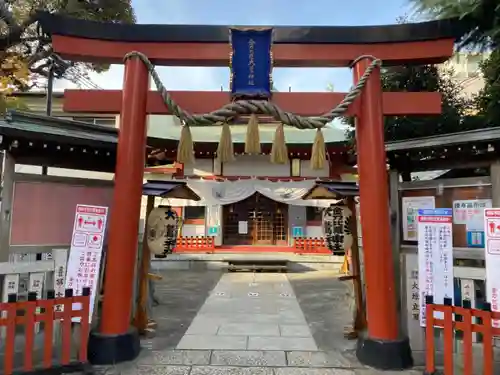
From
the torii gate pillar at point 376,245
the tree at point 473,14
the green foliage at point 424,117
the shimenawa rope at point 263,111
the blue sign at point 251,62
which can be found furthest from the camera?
the green foliage at point 424,117

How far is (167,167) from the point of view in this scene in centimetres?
1425

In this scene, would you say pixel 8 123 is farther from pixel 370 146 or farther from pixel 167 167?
pixel 167 167

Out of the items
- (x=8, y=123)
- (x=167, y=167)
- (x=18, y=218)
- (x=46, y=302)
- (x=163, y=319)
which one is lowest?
(x=163, y=319)

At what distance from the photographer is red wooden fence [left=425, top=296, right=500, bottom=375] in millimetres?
3494

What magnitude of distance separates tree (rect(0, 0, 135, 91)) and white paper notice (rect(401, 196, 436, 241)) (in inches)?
336

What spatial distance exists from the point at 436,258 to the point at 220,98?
3413mm

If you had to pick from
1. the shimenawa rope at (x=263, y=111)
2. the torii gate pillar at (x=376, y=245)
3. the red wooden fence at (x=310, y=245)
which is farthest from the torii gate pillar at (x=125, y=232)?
the red wooden fence at (x=310, y=245)

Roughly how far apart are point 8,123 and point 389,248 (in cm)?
520

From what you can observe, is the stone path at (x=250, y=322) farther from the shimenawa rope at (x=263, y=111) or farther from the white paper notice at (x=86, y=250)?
the shimenawa rope at (x=263, y=111)

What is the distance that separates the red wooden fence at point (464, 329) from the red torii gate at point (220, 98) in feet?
2.19

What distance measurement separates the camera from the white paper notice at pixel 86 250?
15.9ft

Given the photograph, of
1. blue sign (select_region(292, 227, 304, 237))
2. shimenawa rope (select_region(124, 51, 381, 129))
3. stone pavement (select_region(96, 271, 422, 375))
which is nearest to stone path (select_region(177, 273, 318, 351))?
stone pavement (select_region(96, 271, 422, 375))

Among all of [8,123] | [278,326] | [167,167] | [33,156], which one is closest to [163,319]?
[278,326]

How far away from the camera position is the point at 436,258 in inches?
182
